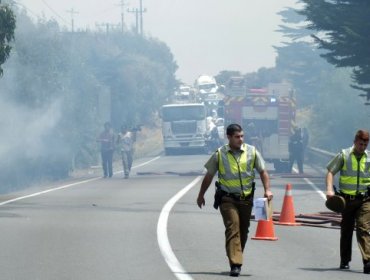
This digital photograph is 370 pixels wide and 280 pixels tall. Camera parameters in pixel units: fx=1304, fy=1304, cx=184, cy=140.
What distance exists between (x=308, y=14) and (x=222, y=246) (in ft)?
80.8

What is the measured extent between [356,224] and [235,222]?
4.81 feet

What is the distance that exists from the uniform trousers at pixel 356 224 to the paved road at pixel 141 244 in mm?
270

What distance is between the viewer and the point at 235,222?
13656 millimetres

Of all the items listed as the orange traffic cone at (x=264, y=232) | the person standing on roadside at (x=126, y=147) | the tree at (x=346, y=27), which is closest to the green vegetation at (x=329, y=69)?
the tree at (x=346, y=27)

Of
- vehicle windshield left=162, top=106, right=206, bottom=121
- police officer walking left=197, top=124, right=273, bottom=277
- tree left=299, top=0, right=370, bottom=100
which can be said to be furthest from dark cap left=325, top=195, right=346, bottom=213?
vehicle windshield left=162, top=106, right=206, bottom=121

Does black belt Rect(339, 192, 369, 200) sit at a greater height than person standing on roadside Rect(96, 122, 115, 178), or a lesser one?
greater

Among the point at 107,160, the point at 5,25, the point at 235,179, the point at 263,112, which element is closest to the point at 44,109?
the point at 263,112

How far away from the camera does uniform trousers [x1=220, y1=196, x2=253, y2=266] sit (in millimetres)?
13508

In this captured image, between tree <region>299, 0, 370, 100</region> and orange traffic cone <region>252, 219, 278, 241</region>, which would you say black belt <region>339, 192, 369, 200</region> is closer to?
orange traffic cone <region>252, 219, 278, 241</region>

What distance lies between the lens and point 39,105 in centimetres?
5944

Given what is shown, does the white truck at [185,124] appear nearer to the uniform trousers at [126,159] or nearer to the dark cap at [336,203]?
the uniform trousers at [126,159]

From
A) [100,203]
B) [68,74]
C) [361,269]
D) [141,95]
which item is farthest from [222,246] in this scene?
[141,95]

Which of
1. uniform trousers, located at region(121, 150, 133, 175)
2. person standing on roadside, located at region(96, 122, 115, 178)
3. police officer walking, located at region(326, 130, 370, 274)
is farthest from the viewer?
person standing on roadside, located at region(96, 122, 115, 178)

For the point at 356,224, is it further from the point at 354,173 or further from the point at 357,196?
the point at 354,173
